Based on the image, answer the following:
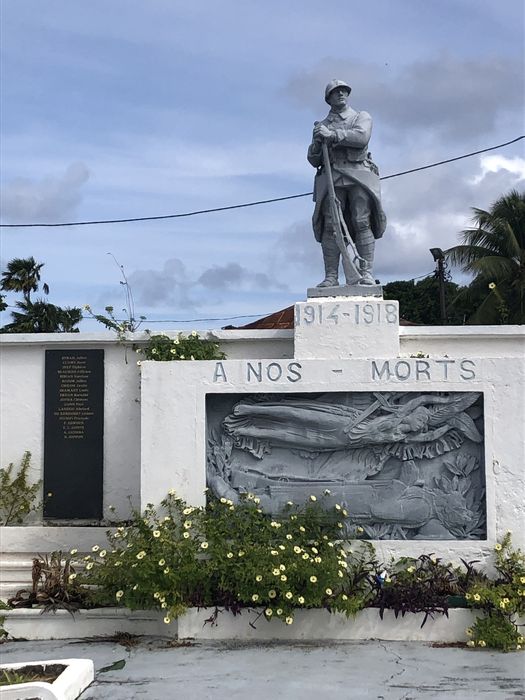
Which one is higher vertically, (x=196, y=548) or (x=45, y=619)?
(x=196, y=548)

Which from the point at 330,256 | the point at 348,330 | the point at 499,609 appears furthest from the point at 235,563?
the point at 330,256

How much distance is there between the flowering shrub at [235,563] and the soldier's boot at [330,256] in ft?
8.36

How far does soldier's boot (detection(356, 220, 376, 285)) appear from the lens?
9.02 m

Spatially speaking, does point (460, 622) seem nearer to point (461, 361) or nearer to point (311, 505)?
point (311, 505)

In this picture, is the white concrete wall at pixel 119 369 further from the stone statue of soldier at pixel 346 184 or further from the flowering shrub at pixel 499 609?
the flowering shrub at pixel 499 609

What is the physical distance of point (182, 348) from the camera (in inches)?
343

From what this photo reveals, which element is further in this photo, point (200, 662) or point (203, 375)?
point (203, 375)

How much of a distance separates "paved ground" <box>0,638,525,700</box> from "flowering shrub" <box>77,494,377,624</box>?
355 millimetres

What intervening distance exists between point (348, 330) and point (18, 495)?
13.2 ft

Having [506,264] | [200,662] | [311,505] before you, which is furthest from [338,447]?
[506,264]

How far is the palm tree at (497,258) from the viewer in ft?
73.6

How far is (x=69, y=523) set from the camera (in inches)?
360

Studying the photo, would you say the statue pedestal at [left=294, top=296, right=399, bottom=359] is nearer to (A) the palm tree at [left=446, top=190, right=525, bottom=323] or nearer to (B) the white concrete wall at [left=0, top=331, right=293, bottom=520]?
(B) the white concrete wall at [left=0, top=331, right=293, bottom=520]

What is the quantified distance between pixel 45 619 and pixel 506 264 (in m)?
17.8
